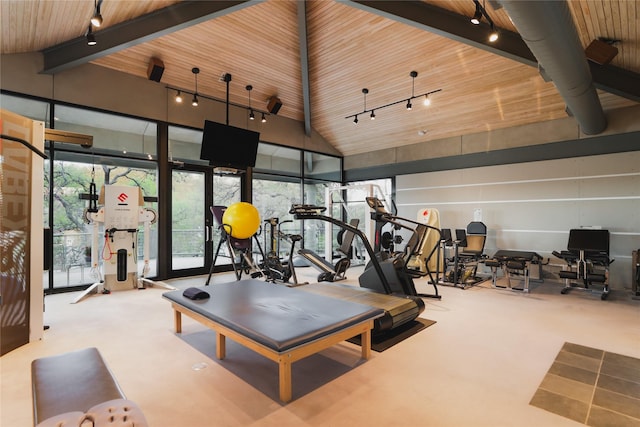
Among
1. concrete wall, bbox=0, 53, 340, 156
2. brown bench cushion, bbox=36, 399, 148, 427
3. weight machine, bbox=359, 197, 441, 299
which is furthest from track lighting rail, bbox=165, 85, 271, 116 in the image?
brown bench cushion, bbox=36, 399, 148, 427

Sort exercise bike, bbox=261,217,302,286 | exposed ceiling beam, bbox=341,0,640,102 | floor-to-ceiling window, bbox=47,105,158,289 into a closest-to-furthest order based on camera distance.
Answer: exposed ceiling beam, bbox=341,0,640,102 → floor-to-ceiling window, bbox=47,105,158,289 → exercise bike, bbox=261,217,302,286

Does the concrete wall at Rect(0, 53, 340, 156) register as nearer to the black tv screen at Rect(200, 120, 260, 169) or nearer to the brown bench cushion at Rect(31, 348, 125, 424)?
the black tv screen at Rect(200, 120, 260, 169)

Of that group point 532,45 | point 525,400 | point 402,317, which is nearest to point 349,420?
point 525,400

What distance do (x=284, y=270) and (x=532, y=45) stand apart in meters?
5.11

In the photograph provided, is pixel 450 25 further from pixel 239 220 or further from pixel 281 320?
pixel 281 320

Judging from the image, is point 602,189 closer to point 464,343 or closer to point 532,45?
point 532,45

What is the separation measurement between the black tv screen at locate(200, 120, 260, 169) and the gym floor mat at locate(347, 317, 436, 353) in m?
5.04

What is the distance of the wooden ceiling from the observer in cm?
462

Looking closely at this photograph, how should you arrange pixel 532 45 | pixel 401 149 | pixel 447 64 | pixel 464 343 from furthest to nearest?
pixel 401 149 < pixel 447 64 < pixel 464 343 < pixel 532 45

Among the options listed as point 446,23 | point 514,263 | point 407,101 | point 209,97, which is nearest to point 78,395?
point 446,23

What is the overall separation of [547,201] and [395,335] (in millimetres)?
5385

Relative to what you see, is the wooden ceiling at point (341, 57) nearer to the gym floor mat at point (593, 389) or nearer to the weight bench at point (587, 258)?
the weight bench at point (587, 258)

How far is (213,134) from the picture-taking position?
6918 millimetres

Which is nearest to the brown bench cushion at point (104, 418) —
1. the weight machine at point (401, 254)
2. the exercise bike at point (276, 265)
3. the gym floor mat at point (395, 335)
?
the gym floor mat at point (395, 335)
